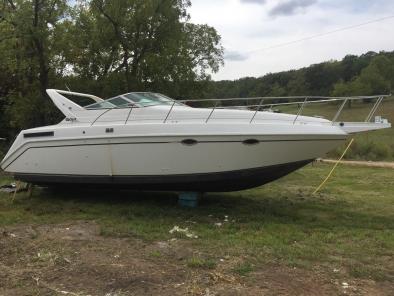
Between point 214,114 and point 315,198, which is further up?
point 214,114

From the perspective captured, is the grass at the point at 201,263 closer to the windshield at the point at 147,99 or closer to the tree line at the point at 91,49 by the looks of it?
the windshield at the point at 147,99

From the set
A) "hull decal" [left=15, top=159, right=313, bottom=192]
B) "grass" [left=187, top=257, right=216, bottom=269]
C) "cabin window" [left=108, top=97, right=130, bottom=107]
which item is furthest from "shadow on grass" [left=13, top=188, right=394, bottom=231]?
"grass" [left=187, top=257, right=216, bottom=269]

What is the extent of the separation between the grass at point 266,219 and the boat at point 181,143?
1.61 ft

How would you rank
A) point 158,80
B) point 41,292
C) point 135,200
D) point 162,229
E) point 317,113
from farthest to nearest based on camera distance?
point 158,80 → point 135,200 → point 317,113 → point 162,229 → point 41,292

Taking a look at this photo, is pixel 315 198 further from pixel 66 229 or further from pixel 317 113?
pixel 66 229

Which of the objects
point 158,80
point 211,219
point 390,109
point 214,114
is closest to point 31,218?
point 211,219

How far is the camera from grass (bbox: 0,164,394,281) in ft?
17.3

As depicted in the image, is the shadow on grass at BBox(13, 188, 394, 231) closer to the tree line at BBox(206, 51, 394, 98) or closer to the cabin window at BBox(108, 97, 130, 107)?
the cabin window at BBox(108, 97, 130, 107)

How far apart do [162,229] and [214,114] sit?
2089 mm

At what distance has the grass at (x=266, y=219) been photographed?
17.3 feet

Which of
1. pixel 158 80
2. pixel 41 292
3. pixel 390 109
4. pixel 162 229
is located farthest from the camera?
pixel 390 109

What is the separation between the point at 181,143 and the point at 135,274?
313cm

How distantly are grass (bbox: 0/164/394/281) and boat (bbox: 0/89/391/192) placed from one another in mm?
492

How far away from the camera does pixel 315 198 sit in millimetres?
8820
